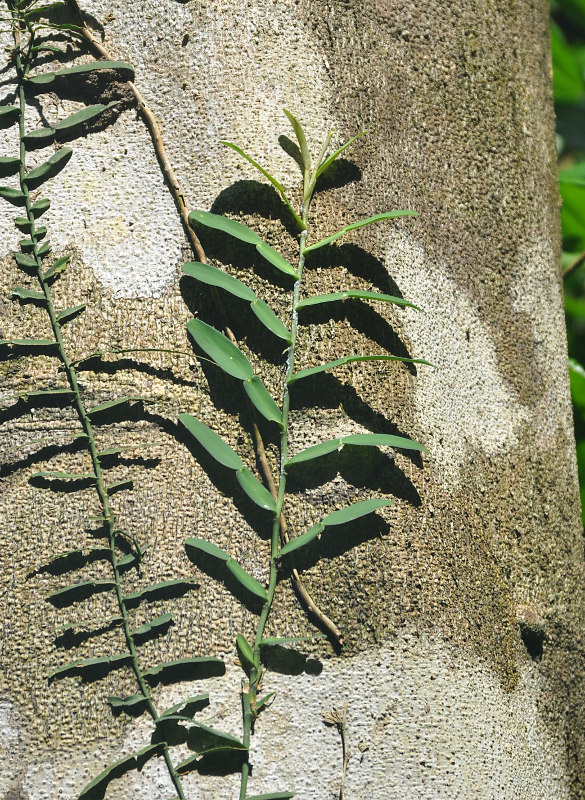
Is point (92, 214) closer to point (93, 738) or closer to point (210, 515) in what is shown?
point (210, 515)

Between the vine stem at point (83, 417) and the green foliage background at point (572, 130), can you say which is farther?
the green foliage background at point (572, 130)

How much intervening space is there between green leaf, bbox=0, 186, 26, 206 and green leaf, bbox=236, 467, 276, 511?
35cm

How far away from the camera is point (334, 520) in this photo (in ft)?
2.19

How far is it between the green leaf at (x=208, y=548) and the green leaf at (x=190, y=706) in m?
0.12

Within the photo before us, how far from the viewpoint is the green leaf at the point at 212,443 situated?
2.23ft

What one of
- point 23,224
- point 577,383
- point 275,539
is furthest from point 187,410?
point 577,383

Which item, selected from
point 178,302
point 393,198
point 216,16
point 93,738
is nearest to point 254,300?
point 178,302

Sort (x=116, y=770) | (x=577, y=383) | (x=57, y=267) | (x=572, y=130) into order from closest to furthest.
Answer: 1. (x=116, y=770)
2. (x=57, y=267)
3. (x=577, y=383)
4. (x=572, y=130)

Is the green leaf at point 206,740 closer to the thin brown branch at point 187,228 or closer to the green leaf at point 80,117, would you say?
the thin brown branch at point 187,228

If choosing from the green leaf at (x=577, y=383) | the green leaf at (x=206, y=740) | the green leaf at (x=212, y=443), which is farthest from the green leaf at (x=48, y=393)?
the green leaf at (x=577, y=383)

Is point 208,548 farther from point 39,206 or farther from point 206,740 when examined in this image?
point 39,206

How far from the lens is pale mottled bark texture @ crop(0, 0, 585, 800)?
651 mm

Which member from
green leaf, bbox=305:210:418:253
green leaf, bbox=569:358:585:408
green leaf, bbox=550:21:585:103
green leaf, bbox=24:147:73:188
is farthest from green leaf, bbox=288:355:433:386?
green leaf, bbox=550:21:585:103

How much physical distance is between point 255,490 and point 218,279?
0.66 feet
